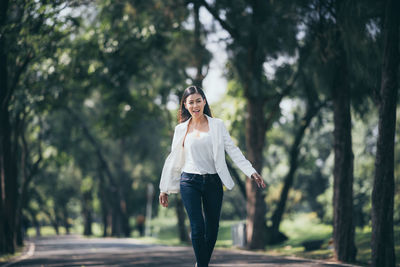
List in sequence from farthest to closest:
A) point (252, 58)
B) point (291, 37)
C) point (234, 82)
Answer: point (234, 82) → point (252, 58) → point (291, 37)

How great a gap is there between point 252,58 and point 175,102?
317 inches

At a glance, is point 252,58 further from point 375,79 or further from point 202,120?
point 202,120

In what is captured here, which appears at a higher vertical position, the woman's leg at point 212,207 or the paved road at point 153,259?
the woman's leg at point 212,207

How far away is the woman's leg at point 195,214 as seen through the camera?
5840 millimetres

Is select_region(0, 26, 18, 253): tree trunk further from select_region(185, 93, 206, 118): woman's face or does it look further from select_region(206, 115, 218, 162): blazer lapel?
select_region(206, 115, 218, 162): blazer lapel

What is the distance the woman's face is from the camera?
6133 millimetres

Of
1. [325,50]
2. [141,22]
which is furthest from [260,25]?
[141,22]

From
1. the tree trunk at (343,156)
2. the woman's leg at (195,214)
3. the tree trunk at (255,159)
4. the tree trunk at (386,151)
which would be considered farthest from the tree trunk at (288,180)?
the woman's leg at (195,214)

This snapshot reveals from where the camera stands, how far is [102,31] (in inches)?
744

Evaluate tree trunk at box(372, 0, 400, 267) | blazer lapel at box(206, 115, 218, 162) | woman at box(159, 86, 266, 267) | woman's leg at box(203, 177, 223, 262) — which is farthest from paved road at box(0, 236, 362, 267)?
blazer lapel at box(206, 115, 218, 162)

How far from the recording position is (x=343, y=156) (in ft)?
43.0

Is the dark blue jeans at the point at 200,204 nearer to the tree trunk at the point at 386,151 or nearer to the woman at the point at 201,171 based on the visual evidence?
the woman at the point at 201,171

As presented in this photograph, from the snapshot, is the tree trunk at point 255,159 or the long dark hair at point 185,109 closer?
the long dark hair at point 185,109

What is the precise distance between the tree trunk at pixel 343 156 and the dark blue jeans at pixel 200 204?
769cm
